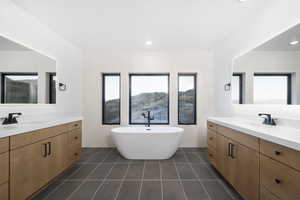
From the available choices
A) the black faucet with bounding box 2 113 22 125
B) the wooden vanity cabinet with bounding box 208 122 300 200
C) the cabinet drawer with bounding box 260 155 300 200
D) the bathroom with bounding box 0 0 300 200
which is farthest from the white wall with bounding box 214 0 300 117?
the black faucet with bounding box 2 113 22 125

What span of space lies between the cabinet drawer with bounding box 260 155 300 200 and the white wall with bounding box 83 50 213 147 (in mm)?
2149

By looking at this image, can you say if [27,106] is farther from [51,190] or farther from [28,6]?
[28,6]

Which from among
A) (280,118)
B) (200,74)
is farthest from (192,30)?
(280,118)

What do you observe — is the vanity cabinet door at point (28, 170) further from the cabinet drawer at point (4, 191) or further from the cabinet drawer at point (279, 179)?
the cabinet drawer at point (279, 179)

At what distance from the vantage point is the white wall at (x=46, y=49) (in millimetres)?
1698

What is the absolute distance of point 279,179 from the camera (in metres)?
1.00

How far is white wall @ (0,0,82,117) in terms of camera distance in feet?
5.57

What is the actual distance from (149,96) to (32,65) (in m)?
2.32

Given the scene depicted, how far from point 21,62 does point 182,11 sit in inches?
92.6

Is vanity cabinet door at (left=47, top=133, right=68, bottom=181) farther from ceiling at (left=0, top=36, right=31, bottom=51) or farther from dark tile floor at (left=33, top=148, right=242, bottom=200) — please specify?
ceiling at (left=0, top=36, right=31, bottom=51)

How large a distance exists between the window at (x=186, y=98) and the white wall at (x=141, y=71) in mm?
A: 146

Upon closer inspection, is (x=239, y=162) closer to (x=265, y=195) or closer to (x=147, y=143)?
(x=265, y=195)

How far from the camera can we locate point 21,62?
75.0 inches

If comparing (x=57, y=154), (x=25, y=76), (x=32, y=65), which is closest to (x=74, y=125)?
(x=57, y=154)
